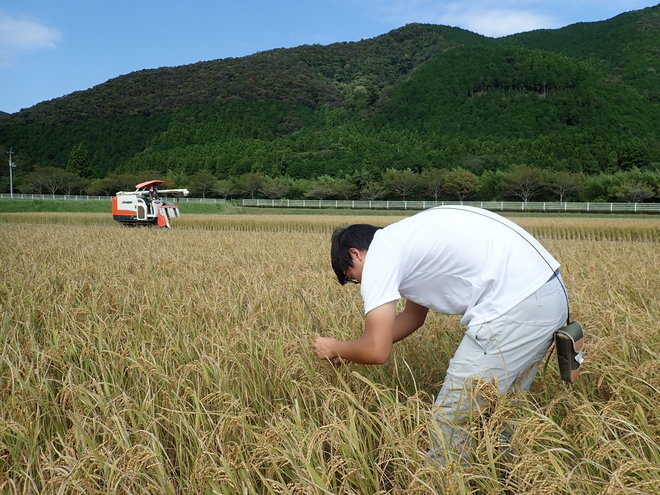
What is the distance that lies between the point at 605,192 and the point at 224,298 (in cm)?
5204

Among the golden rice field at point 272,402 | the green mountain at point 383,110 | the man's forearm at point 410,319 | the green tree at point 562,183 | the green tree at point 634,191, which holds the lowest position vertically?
the golden rice field at point 272,402

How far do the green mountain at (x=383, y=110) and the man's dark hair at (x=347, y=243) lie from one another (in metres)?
66.8

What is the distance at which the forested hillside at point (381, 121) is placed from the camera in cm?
6200

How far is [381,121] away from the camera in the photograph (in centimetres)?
10138

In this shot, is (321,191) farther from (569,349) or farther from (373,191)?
(569,349)

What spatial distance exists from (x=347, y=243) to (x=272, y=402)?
38.1 inches

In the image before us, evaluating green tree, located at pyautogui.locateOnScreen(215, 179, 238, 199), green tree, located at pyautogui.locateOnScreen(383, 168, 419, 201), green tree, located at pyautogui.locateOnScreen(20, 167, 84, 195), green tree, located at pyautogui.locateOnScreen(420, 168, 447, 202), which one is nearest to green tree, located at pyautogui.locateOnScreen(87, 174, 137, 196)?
green tree, located at pyautogui.locateOnScreen(20, 167, 84, 195)

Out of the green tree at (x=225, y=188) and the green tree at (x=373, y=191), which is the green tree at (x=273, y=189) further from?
the green tree at (x=373, y=191)

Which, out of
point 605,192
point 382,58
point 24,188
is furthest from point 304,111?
point 605,192

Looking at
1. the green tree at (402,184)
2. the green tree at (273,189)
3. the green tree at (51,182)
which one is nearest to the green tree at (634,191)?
the green tree at (402,184)

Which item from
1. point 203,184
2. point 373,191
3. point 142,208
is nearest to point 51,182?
point 203,184

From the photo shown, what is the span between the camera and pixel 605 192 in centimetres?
4838

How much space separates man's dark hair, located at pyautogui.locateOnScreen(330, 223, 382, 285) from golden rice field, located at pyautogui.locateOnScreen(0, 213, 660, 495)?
450mm

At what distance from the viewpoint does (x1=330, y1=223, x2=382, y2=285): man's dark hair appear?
2.09 meters
